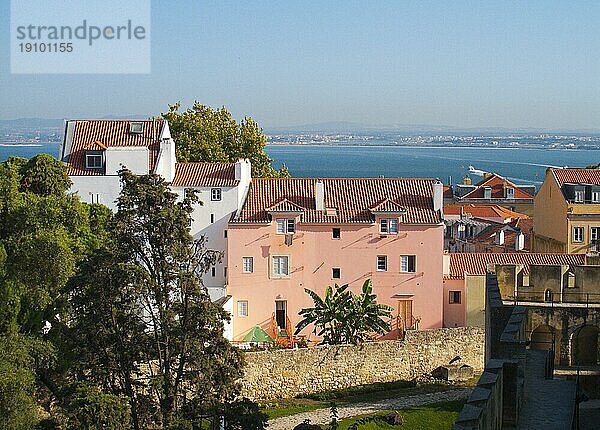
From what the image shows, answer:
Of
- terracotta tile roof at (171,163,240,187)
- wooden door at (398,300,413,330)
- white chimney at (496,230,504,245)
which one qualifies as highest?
terracotta tile roof at (171,163,240,187)

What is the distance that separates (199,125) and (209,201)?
14.0 meters

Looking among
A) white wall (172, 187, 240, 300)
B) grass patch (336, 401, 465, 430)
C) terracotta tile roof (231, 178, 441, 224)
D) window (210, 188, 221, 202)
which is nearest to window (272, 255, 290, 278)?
terracotta tile roof (231, 178, 441, 224)

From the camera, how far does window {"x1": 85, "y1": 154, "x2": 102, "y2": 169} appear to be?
43344 millimetres

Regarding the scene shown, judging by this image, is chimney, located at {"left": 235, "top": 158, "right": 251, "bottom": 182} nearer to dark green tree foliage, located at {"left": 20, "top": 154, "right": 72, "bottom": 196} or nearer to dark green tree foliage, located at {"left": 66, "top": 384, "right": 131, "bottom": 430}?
dark green tree foliage, located at {"left": 20, "top": 154, "right": 72, "bottom": 196}

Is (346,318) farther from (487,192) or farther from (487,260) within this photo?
(487,192)

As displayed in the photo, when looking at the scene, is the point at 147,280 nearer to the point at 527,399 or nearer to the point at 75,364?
the point at 75,364

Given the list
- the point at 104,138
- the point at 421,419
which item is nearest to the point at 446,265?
the point at 421,419

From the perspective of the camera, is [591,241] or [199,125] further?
[199,125]

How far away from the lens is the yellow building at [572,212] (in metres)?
50.5

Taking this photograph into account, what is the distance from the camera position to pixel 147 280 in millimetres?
25094

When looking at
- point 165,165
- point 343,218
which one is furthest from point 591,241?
point 165,165

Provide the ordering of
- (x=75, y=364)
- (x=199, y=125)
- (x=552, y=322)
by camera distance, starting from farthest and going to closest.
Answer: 1. (x=199, y=125)
2. (x=552, y=322)
3. (x=75, y=364)

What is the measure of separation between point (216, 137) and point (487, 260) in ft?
61.4

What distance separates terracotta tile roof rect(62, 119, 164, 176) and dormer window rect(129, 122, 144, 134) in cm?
10
